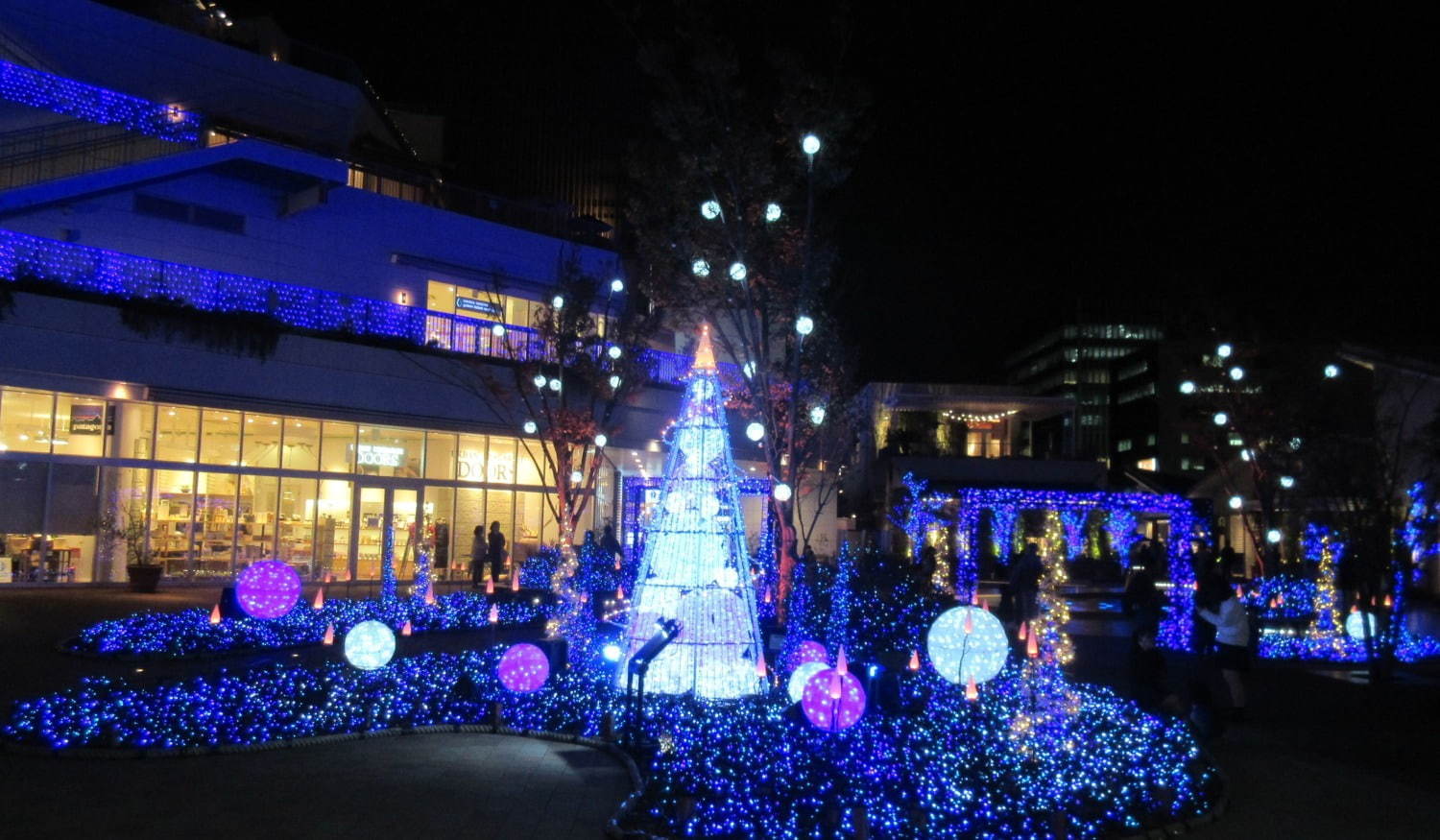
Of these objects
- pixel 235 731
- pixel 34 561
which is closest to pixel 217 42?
pixel 34 561

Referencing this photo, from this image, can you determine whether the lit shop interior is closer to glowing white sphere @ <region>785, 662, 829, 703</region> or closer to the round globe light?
the round globe light

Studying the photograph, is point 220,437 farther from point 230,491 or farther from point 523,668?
point 523,668

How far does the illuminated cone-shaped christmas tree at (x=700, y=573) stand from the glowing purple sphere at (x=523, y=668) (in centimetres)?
103

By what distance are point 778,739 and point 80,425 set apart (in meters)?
17.9

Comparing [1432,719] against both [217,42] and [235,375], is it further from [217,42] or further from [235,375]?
[217,42]

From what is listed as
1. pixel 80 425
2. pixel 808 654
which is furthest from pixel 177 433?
pixel 808 654

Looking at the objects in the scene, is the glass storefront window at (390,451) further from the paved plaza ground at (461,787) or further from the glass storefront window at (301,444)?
the paved plaza ground at (461,787)

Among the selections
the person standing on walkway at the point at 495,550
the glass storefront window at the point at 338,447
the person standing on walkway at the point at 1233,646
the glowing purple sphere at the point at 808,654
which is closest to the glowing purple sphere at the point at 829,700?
the glowing purple sphere at the point at 808,654

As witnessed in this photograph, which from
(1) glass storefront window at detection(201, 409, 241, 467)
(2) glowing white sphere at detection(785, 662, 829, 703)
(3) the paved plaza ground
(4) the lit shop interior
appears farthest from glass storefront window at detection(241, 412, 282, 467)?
(2) glowing white sphere at detection(785, 662, 829, 703)

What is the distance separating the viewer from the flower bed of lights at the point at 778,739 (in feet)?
23.2

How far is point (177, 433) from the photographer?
2255 cm

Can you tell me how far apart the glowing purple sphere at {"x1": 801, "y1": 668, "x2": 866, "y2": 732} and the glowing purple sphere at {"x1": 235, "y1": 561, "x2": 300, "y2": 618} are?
9.01m

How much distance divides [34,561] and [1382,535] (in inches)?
895

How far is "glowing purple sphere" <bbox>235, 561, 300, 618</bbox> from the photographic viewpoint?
1455 centimetres
